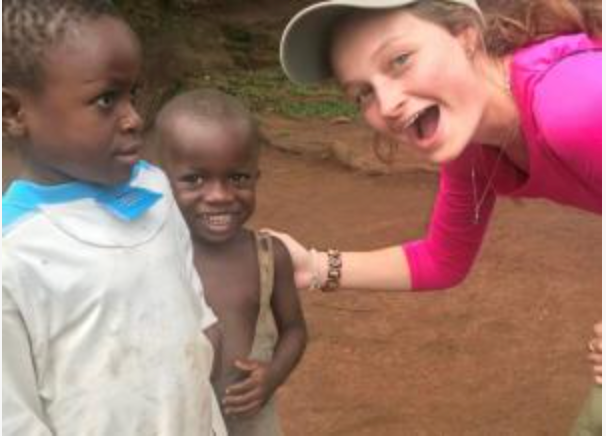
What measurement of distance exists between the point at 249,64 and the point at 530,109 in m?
7.08

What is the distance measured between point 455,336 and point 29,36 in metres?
2.74

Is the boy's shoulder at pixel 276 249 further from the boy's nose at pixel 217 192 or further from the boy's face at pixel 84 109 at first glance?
the boy's face at pixel 84 109

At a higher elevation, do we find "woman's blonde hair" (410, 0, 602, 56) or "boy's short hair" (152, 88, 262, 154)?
"woman's blonde hair" (410, 0, 602, 56)

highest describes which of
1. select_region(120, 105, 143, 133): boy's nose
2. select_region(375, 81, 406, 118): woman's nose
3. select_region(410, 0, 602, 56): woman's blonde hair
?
select_region(120, 105, 143, 133): boy's nose

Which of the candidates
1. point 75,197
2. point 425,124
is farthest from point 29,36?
point 425,124

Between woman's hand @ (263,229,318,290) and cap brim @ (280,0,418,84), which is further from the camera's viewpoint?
→ woman's hand @ (263,229,318,290)

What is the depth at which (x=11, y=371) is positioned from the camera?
151 centimetres

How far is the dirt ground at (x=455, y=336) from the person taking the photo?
3.55m

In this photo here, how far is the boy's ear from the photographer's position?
1571 mm

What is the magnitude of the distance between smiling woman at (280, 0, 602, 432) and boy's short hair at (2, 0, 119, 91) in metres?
0.54

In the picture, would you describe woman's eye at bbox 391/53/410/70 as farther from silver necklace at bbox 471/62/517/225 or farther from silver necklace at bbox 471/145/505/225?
silver necklace at bbox 471/145/505/225

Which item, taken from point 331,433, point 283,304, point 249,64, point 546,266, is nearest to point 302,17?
point 283,304

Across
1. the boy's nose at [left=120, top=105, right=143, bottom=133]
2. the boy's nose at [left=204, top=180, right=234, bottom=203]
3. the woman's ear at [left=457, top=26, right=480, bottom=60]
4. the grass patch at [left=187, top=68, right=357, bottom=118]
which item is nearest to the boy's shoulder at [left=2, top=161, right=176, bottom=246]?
the boy's nose at [left=120, top=105, right=143, bottom=133]

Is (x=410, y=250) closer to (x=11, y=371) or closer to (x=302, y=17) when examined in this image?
(x=302, y=17)
